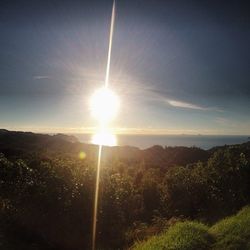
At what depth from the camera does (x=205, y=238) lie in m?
9.52

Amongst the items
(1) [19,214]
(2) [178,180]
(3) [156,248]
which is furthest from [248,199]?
(1) [19,214]

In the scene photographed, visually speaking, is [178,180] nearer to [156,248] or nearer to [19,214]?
[19,214]

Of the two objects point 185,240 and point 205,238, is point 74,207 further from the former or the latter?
point 205,238

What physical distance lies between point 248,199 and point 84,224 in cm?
885

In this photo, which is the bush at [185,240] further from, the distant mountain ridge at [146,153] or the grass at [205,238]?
the distant mountain ridge at [146,153]

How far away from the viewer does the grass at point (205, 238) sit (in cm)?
877

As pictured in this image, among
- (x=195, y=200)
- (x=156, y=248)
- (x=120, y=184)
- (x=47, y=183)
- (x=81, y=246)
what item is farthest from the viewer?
(x=195, y=200)

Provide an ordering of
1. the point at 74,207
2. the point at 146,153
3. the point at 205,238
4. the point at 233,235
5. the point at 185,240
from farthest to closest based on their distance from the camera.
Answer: the point at 146,153
the point at 74,207
the point at 205,238
the point at 233,235
the point at 185,240

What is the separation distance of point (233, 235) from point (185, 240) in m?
1.41

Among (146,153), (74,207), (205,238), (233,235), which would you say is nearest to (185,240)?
(205,238)

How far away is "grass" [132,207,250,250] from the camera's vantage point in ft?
28.8

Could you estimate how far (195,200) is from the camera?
18594mm

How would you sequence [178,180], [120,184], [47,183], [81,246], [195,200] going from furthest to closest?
[178,180]
[195,200]
[120,184]
[47,183]
[81,246]

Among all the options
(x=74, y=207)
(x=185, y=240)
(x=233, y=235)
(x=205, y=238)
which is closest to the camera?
(x=185, y=240)
